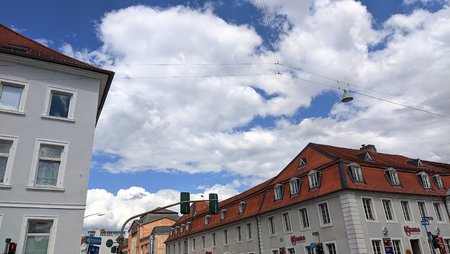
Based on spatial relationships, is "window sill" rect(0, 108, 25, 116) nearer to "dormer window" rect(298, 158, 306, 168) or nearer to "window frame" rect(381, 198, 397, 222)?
"dormer window" rect(298, 158, 306, 168)

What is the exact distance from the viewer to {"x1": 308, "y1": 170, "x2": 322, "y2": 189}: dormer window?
30.3 meters

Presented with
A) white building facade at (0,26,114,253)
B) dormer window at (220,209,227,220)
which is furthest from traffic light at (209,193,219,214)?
dormer window at (220,209,227,220)

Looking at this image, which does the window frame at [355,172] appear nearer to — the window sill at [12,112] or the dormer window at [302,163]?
the dormer window at [302,163]

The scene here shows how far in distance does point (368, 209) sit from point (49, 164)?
77.3 ft

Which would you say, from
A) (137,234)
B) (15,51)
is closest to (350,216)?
(15,51)

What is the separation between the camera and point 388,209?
2897cm

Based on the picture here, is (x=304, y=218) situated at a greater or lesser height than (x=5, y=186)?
greater

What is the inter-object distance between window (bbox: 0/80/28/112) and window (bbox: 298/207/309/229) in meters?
24.0

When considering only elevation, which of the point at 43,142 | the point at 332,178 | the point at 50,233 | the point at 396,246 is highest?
the point at 332,178

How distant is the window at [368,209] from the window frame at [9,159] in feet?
80.0

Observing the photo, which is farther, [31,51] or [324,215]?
[324,215]

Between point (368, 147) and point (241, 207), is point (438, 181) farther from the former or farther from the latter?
point (241, 207)

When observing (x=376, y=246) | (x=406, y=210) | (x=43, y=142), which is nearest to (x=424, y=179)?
Answer: (x=406, y=210)

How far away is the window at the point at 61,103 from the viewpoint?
52.2ft
